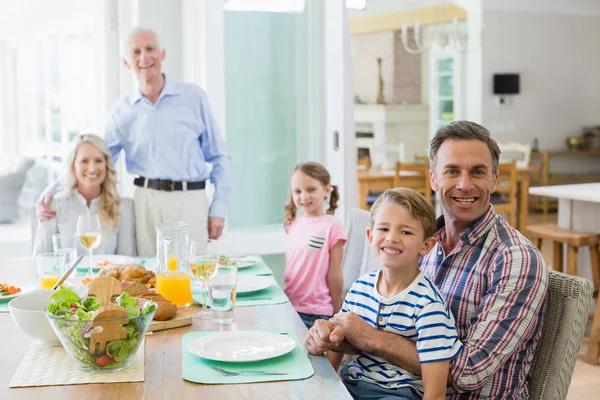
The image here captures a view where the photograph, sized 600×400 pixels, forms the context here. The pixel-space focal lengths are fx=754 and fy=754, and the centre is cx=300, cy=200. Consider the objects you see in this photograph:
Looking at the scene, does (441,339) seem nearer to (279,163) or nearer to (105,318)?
(105,318)

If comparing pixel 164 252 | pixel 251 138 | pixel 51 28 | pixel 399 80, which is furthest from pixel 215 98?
pixel 399 80

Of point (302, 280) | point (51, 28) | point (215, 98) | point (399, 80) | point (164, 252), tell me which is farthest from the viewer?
point (399, 80)

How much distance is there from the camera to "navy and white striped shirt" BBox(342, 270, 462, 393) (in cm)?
153

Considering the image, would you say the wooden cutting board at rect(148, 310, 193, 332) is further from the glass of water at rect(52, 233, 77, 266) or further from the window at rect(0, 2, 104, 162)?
the window at rect(0, 2, 104, 162)

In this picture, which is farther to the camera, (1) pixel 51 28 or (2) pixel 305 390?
(1) pixel 51 28

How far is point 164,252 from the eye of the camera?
1960mm

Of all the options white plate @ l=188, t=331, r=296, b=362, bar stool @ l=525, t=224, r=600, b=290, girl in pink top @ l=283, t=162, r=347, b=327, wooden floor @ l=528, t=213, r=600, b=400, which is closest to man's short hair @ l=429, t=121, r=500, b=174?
white plate @ l=188, t=331, r=296, b=362

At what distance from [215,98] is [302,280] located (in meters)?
1.51

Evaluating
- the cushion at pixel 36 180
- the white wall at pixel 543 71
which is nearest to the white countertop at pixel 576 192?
the cushion at pixel 36 180

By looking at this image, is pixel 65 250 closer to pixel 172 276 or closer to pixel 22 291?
pixel 22 291

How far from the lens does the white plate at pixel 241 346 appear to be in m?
1.50

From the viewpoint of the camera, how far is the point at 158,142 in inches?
130

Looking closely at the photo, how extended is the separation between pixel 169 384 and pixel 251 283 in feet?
2.85

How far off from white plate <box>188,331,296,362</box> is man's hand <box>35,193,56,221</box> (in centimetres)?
147
